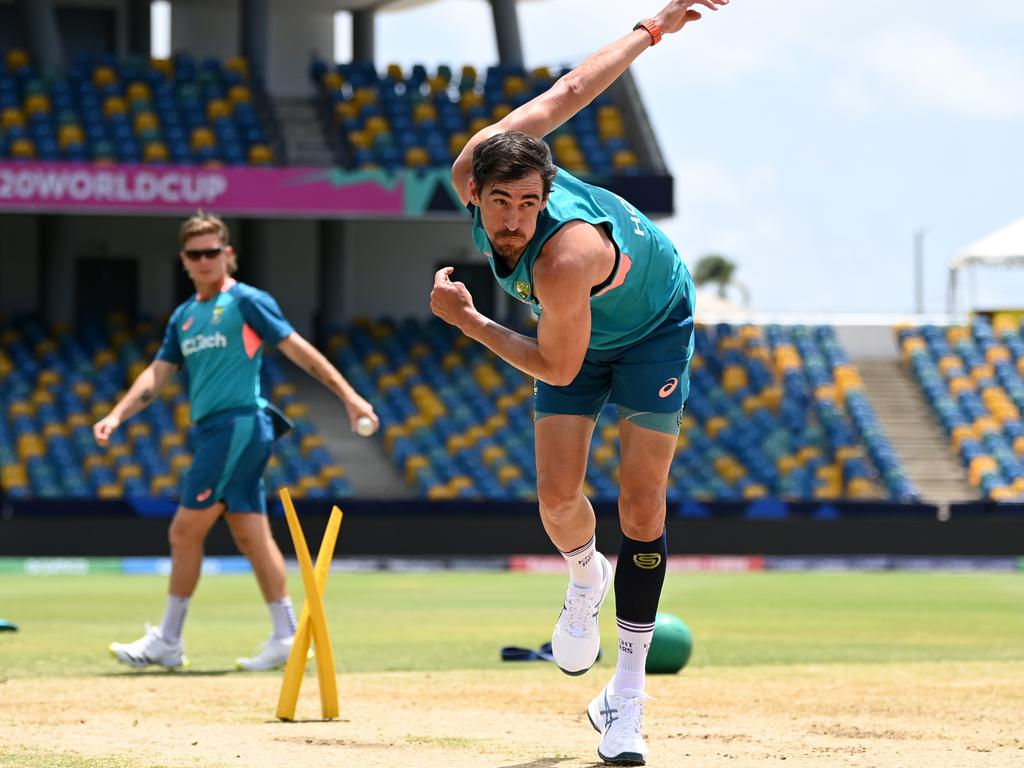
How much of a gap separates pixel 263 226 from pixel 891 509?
43.3 ft

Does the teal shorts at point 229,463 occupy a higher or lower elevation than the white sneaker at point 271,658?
higher

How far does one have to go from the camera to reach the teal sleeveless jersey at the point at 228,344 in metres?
9.97

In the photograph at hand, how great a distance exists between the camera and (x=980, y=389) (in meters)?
31.9

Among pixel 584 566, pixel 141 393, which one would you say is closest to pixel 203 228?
pixel 141 393

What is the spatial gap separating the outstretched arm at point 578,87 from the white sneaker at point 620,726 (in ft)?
6.53

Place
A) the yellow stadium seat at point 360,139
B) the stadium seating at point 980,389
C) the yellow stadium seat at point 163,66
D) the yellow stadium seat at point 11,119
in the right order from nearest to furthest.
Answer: the yellow stadium seat at point 11,119 → the stadium seating at point 980,389 → the yellow stadium seat at point 360,139 → the yellow stadium seat at point 163,66

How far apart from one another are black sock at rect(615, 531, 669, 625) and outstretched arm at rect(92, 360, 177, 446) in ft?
12.0

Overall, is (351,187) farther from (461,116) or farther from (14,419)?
(14,419)

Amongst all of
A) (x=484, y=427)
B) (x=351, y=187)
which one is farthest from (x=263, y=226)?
(x=484, y=427)

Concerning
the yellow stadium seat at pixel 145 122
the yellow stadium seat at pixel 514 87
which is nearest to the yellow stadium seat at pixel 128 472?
the yellow stadium seat at pixel 145 122

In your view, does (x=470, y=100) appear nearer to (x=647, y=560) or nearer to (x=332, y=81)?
(x=332, y=81)

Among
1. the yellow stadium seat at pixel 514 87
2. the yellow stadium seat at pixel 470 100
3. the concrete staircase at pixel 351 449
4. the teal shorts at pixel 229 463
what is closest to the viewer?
the teal shorts at pixel 229 463

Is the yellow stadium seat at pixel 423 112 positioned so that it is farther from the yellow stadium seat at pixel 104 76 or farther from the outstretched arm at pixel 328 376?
the outstretched arm at pixel 328 376

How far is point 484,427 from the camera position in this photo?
29.2 metres
